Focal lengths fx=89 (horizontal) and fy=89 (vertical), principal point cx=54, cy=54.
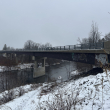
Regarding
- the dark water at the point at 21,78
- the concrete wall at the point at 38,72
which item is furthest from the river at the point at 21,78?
the concrete wall at the point at 38,72

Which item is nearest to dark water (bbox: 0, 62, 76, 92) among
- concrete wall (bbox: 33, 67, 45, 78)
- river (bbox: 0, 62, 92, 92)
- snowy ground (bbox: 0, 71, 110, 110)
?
river (bbox: 0, 62, 92, 92)

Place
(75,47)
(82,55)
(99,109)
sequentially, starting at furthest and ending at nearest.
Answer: (75,47)
(82,55)
(99,109)

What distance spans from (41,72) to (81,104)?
28.5 metres

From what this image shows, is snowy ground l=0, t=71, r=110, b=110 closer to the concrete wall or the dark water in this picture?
the dark water

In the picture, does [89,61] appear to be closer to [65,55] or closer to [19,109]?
[65,55]

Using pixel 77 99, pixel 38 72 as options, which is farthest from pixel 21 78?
pixel 77 99

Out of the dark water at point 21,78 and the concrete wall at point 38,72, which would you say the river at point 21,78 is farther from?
the concrete wall at point 38,72

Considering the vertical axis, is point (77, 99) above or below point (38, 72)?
above

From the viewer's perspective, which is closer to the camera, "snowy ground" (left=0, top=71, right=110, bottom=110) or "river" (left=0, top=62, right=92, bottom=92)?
"snowy ground" (left=0, top=71, right=110, bottom=110)

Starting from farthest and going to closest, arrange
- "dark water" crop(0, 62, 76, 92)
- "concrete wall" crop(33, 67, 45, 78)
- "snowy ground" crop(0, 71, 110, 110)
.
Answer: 1. "concrete wall" crop(33, 67, 45, 78)
2. "dark water" crop(0, 62, 76, 92)
3. "snowy ground" crop(0, 71, 110, 110)

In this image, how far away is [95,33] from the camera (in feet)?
84.7

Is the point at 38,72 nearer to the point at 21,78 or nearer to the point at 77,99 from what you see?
the point at 21,78

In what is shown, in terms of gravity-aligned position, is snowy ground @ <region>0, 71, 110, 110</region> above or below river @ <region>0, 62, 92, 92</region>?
above

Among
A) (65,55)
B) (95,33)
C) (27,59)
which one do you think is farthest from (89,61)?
(27,59)
